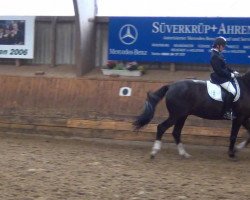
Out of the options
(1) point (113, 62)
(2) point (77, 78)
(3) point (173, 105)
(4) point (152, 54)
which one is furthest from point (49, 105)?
(3) point (173, 105)

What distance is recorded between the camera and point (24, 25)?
575 inches

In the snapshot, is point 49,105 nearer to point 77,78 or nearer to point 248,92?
point 77,78

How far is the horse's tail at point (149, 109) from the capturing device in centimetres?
948

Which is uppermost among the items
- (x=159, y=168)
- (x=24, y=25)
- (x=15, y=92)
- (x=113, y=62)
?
(x=24, y=25)

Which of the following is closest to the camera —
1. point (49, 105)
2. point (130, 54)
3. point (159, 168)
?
point (159, 168)

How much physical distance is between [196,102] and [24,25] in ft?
22.9

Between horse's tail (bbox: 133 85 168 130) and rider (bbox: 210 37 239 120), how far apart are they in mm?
1028

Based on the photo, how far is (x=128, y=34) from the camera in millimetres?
13547

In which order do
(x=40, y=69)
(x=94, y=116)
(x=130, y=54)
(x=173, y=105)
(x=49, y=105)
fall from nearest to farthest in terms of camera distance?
(x=173, y=105) < (x=94, y=116) < (x=49, y=105) < (x=130, y=54) < (x=40, y=69)

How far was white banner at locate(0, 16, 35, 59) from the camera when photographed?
1459 centimetres

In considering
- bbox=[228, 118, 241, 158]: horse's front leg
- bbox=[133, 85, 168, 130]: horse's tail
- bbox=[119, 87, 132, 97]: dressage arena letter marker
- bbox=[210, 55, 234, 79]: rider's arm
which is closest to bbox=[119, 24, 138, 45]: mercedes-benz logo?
bbox=[119, 87, 132, 97]: dressage arena letter marker

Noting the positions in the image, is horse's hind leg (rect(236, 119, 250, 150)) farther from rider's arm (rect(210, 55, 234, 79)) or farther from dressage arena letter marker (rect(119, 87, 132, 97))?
dressage arena letter marker (rect(119, 87, 132, 97))

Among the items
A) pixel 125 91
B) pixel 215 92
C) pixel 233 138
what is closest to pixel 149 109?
pixel 215 92

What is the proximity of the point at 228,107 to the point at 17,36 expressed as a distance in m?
7.50
